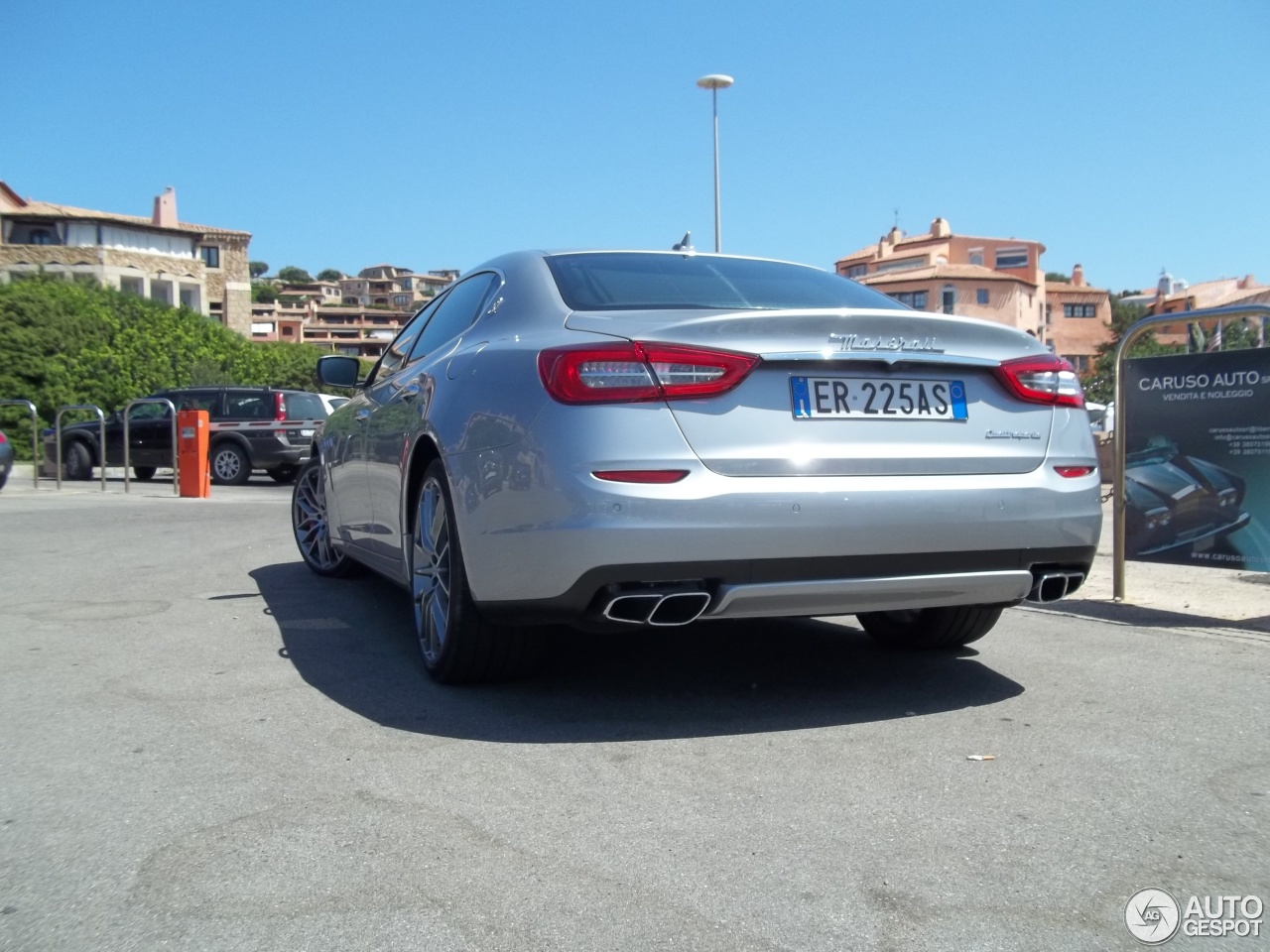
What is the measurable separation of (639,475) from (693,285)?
114 cm

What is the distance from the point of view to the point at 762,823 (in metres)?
2.95

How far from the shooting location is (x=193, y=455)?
1588 cm

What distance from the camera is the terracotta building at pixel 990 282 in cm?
8700

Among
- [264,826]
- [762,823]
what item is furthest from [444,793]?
[762,823]

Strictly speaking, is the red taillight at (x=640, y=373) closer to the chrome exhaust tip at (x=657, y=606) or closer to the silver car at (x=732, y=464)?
the silver car at (x=732, y=464)

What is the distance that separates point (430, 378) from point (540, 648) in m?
1.13

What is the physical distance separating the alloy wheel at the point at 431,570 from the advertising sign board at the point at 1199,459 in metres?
3.73

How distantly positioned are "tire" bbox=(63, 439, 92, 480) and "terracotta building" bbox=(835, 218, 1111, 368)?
72437mm

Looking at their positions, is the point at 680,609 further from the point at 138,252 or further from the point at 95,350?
the point at 138,252

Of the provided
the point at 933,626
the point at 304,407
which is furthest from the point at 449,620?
the point at 304,407

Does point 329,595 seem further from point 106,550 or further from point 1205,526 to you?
point 1205,526

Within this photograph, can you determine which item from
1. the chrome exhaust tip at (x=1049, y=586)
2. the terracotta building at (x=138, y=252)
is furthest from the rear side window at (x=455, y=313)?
the terracotta building at (x=138, y=252)

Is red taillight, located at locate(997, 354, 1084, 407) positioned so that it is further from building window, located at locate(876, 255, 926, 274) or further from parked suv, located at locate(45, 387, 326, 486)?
building window, located at locate(876, 255, 926, 274)

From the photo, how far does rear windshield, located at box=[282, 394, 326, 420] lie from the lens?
→ 1969 centimetres
